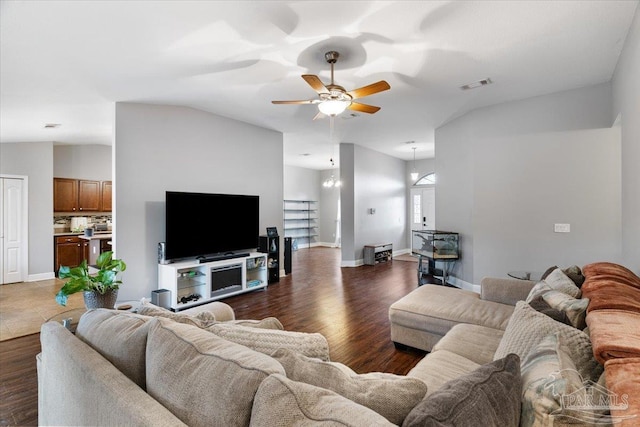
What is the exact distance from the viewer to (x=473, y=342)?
80.1 inches

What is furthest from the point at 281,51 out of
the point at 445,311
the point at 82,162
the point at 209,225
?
the point at 82,162

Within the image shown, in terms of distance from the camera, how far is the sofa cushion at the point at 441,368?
161 centimetres

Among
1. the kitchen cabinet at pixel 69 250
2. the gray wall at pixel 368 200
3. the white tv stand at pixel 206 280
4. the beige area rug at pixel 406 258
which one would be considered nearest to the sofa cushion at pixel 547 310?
the white tv stand at pixel 206 280

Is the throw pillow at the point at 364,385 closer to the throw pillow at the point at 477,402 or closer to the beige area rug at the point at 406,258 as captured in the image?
the throw pillow at the point at 477,402

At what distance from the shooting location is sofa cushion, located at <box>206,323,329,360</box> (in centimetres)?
120

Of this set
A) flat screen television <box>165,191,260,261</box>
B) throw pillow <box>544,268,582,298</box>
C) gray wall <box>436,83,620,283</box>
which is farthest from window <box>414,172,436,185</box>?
throw pillow <box>544,268,582,298</box>

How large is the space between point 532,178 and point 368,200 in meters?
4.10

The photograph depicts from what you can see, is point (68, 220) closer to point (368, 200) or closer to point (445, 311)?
point (368, 200)

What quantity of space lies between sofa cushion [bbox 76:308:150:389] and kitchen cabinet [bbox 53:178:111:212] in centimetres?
649

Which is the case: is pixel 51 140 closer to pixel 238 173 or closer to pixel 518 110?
pixel 238 173

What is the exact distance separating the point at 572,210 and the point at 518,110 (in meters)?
1.58

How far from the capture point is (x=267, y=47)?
2.96 m

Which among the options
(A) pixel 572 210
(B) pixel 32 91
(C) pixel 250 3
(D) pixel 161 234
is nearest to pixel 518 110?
(A) pixel 572 210

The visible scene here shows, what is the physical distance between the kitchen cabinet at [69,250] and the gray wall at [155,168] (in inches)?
127
